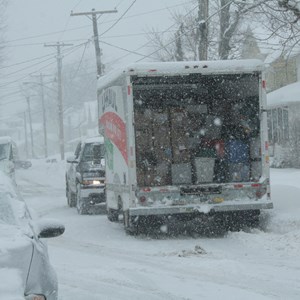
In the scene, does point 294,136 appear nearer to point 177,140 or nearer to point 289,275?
point 177,140

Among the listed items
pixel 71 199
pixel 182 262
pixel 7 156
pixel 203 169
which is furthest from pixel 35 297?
pixel 7 156

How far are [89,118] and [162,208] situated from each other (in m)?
107

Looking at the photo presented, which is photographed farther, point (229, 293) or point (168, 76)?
point (168, 76)

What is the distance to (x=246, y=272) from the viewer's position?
9891mm

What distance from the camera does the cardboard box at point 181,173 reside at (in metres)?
14.9

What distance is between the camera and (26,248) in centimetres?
586

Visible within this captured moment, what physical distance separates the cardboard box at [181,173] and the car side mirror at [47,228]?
25.7 feet

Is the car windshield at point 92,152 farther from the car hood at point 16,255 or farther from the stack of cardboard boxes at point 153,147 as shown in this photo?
the car hood at point 16,255

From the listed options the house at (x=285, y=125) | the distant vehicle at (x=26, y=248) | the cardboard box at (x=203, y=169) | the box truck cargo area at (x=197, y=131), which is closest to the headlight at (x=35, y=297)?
the distant vehicle at (x=26, y=248)

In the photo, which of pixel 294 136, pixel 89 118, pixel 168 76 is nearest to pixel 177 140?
pixel 168 76

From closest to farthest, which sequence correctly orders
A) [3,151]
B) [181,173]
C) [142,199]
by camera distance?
[142,199] → [181,173] → [3,151]

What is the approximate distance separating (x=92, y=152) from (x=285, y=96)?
58.5 ft

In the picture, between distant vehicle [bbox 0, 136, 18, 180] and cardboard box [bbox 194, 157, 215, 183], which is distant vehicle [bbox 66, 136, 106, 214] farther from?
cardboard box [bbox 194, 157, 215, 183]

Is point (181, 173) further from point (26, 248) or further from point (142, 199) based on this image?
point (26, 248)
